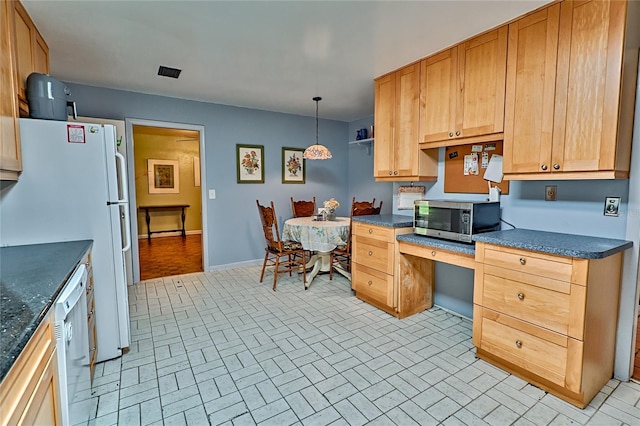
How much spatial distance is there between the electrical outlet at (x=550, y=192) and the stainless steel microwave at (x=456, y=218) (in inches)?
12.7

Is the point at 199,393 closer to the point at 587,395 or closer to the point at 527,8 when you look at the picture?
the point at 587,395

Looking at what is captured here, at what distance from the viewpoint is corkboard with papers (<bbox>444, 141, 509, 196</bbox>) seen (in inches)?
102

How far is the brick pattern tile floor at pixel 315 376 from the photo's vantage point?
1689 millimetres

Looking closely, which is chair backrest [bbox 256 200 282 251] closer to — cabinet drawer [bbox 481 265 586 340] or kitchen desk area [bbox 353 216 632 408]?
kitchen desk area [bbox 353 216 632 408]

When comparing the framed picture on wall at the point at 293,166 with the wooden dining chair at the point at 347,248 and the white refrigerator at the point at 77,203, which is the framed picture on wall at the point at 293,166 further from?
the white refrigerator at the point at 77,203

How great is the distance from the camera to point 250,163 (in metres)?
4.65

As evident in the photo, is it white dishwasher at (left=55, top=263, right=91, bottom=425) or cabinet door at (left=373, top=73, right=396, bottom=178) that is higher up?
cabinet door at (left=373, top=73, right=396, bottom=178)

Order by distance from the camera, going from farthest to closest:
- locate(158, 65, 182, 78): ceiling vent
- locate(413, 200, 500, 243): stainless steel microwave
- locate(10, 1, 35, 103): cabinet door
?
locate(158, 65, 182, 78): ceiling vent < locate(413, 200, 500, 243): stainless steel microwave < locate(10, 1, 35, 103): cabinet door

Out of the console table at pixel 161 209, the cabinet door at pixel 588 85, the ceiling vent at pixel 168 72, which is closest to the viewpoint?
the cabinet door at pixel 588 85

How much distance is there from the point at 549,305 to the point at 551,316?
0.06 metres

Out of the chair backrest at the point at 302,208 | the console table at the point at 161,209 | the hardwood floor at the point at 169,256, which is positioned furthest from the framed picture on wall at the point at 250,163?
the console table at the point at 161,209

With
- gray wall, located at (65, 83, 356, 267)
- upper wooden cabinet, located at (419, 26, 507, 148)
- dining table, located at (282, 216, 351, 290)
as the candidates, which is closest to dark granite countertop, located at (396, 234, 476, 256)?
upper wooden cabinet, located at (419, 26, 507, 148)

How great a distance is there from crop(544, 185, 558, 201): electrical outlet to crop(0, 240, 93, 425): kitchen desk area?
284 cm

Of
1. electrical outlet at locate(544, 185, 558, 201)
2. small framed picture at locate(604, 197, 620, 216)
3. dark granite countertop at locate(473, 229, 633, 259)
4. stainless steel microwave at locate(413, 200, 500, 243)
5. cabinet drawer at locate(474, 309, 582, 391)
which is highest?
electrical outlet at locate(544, 185, 558, 201)
